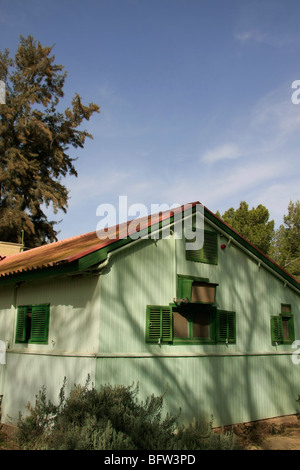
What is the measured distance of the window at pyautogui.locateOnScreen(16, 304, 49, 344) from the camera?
32.0 ft

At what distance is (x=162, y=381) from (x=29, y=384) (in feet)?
10.2

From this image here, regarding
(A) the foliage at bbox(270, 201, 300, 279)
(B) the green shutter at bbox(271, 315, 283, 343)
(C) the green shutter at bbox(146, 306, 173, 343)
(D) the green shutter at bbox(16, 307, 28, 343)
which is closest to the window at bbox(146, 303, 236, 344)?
(C) the green shutter at bbox(146, 306, 173, 343)

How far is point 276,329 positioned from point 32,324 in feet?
23.5

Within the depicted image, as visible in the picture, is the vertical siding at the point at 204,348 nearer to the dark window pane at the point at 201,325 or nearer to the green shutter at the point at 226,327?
the green shutter at the point at 226,327

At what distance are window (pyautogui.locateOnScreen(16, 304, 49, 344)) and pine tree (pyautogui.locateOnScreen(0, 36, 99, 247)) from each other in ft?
55.0

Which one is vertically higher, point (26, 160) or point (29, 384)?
point (26, 160)

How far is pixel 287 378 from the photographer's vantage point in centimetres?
1273

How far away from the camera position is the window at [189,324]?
9.42 meters

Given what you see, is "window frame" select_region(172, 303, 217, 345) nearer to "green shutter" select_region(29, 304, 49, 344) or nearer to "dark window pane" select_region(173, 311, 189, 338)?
"dark window pane" select_region(173, 311, 189, 338)

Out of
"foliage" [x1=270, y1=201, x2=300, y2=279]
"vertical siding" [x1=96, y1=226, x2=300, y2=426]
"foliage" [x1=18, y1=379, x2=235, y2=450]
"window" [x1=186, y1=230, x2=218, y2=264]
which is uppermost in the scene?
"foliage" [x1=270, y1=201, x2=300, y2=279]

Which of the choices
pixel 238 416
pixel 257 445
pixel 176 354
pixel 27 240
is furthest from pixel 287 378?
pixel 27 240

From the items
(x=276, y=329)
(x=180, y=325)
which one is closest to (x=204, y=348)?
(x=180, y=325)
